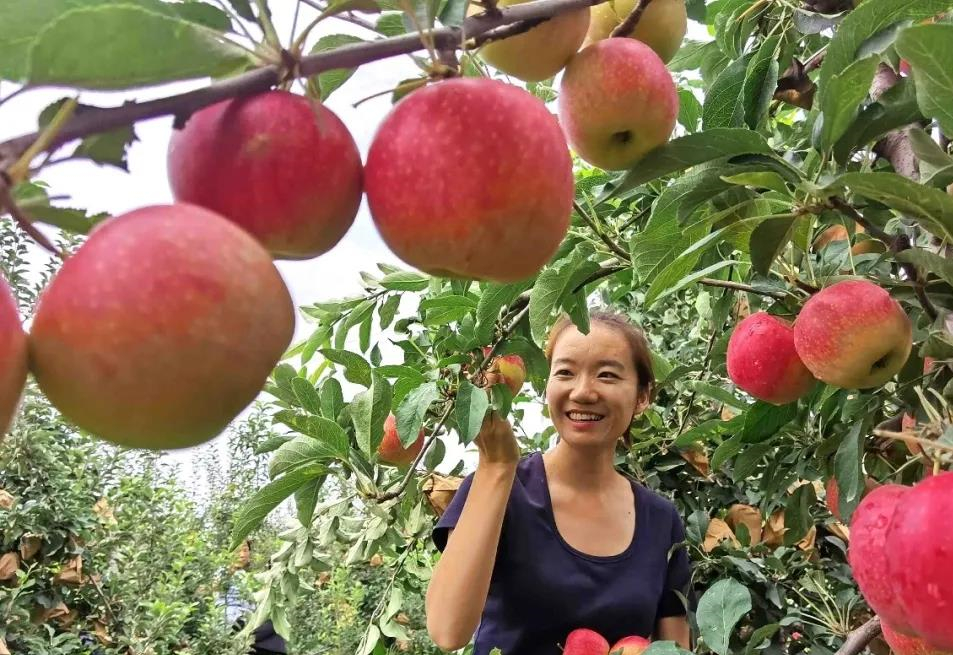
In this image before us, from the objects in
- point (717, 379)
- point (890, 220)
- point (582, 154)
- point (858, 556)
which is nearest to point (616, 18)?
point (582, 154)

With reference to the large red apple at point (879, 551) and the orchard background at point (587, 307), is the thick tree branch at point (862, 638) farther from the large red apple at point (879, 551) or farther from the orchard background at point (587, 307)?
the large red apple at point (879, 551)

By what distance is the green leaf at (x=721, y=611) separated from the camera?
3.52 ft

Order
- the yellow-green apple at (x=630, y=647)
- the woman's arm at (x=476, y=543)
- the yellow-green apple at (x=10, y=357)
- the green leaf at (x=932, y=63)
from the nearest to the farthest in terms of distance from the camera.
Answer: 1. the yellow-green apple at (x=10, y=357)
2. the green leaf at (x=932, y=63)
3. the yellow-green apple at (x=630, y=647)
4. the woman's arm at (x=476, y=543)

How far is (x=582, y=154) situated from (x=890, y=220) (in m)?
0.46

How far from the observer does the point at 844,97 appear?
24.5 inches

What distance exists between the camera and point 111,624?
8.13 ft

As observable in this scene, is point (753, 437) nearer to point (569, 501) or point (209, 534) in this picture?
point (569, 501)

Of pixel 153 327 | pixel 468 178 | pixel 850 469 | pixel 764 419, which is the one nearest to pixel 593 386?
pixel 764 419

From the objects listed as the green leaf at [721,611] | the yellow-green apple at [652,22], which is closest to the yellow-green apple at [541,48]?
the yellow-green apple at [652,22]

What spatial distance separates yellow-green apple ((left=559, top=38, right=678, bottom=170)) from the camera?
1.94ft

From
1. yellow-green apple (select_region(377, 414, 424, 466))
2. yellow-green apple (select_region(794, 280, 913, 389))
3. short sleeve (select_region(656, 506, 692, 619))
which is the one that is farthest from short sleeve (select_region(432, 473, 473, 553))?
yellow-green apple (select_region(794, 280, 913, 389))

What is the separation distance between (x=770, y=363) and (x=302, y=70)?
705 mm

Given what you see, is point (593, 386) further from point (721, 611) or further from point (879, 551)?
point (879, 551)

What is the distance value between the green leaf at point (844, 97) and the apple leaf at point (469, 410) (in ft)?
1.99
